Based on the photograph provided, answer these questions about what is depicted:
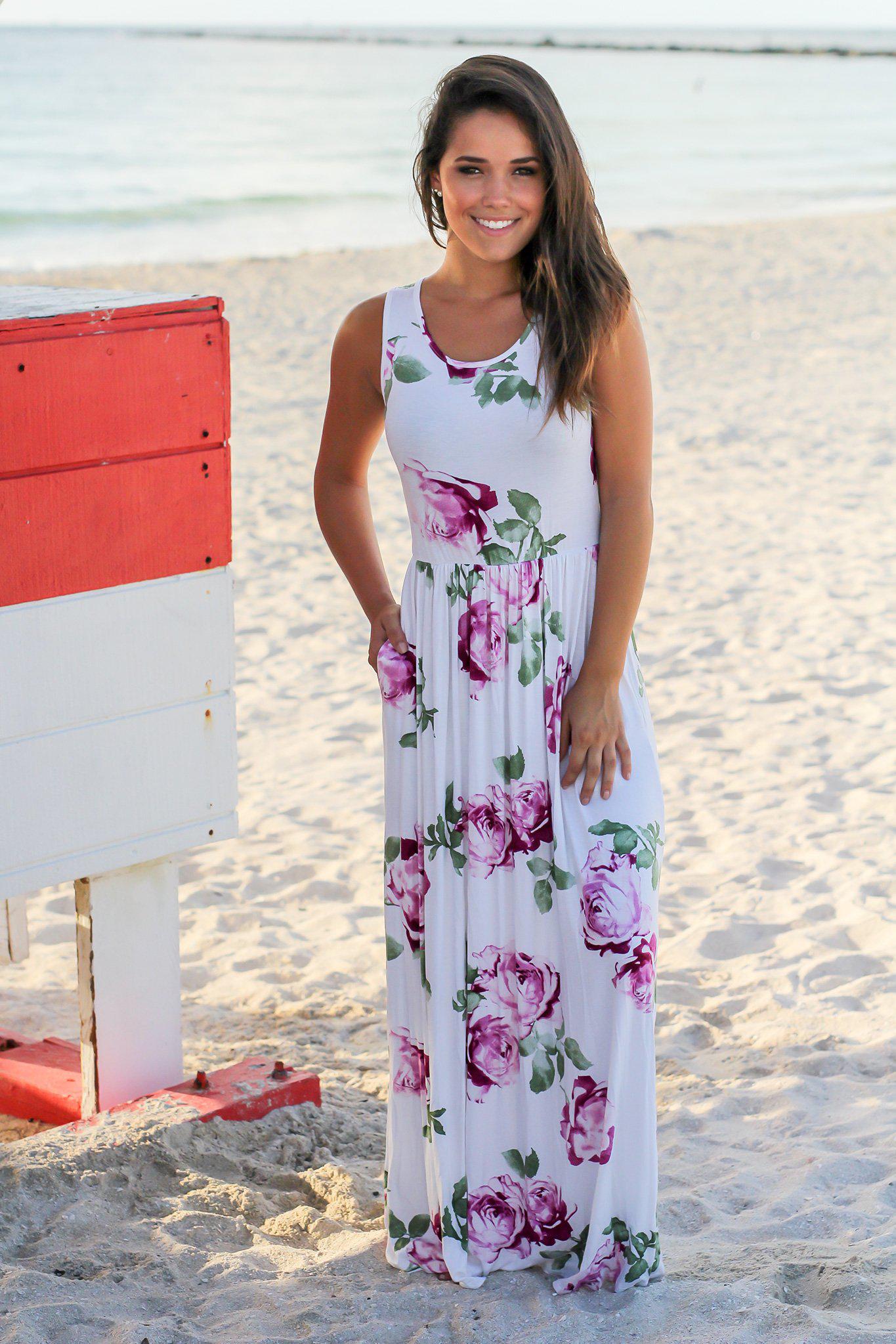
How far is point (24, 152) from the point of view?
28344 mm

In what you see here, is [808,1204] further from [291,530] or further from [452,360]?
[291,530]

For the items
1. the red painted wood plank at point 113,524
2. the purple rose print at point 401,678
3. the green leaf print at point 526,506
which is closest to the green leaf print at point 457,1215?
the purple rose print at point 401,678

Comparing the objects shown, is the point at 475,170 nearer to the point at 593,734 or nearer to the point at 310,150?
the point at 593,734

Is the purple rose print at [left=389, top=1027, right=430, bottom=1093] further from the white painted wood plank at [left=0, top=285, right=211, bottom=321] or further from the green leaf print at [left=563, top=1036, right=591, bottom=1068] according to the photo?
the white painted wood plank at [left=0, top=285, right=211, bottom=321]

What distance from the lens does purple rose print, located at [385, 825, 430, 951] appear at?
7.31ft

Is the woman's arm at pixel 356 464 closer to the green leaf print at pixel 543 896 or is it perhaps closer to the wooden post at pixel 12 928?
the green leaf print at pixel 543 896

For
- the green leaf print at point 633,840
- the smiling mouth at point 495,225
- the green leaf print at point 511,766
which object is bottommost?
the green leaf print at point 633,840

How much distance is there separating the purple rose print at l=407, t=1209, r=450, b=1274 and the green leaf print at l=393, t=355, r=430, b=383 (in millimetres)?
1299

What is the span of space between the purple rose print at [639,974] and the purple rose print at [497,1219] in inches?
15.1

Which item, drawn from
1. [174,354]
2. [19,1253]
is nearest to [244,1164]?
[19,1253]

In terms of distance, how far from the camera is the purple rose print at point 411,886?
2.23m

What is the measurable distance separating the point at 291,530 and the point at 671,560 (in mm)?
1931

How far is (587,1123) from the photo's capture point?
83.8 inches

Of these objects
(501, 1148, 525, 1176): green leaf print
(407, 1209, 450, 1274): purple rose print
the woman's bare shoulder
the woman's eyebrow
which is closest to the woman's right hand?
the woman's bare shoulder
